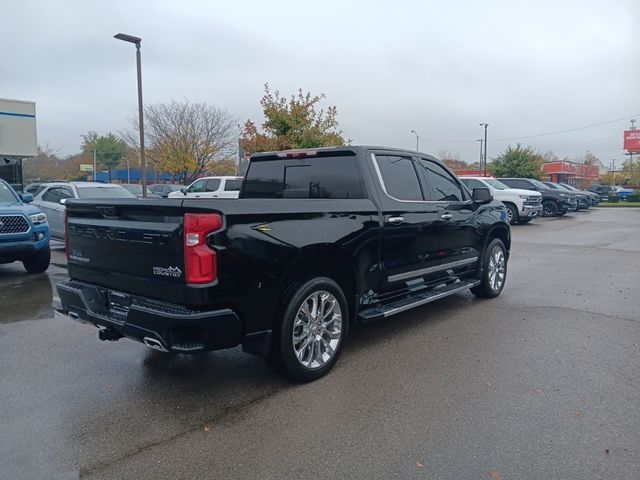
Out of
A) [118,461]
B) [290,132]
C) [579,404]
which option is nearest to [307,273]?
[118,461]

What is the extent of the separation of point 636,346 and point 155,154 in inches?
1306

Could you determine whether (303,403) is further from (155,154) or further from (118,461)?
(155,154)

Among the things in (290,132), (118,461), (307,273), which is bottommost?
(118,461)

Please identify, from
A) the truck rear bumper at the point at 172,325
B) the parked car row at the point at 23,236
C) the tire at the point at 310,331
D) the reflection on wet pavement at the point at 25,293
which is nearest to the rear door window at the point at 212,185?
the reflection on wet pavement at the point at 25,293

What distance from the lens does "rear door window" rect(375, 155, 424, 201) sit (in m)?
5.40

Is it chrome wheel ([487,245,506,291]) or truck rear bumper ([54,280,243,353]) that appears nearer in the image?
truck rear bumper ([54,280,243,353])

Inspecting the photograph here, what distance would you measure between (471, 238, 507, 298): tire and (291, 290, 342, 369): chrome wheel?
3268 millimetres

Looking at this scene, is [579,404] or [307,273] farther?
[307,273]

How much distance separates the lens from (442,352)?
5148 mm

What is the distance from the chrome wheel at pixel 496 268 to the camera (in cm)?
730

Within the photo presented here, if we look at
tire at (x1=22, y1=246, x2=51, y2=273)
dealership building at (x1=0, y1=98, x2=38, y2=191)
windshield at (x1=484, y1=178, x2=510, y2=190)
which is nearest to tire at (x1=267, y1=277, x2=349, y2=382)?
tire at (x1=22, y1=246, x2=51, y2=273)

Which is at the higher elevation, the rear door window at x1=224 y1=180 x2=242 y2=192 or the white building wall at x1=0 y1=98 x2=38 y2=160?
the white building wall at x1=0 y1=98 x2=38 y2=160

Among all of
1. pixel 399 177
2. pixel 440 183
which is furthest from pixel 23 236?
pixel 440 183

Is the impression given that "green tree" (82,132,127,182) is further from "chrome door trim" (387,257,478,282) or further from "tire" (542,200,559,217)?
"chrome door trim" (387,257,478,282)
